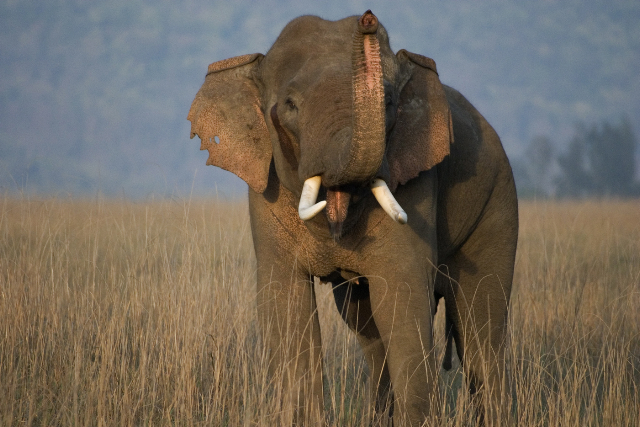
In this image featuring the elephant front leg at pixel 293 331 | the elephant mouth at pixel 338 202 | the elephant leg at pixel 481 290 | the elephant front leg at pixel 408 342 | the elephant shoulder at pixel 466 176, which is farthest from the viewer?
the elephant leg at pixel 481 290

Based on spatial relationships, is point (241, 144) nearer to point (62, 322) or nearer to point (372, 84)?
point (372, 84)

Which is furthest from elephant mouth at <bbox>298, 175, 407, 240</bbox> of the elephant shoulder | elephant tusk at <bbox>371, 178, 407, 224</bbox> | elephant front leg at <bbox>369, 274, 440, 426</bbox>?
the elephant shoulder

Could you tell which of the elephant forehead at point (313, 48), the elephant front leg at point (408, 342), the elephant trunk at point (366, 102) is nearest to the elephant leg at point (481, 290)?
the elephant front leg at point (408, 342)

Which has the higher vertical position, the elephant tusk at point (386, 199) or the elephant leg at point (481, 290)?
the elephant tusk at point (386, 199)

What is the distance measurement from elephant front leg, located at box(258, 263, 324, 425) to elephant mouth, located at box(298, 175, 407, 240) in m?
0.69

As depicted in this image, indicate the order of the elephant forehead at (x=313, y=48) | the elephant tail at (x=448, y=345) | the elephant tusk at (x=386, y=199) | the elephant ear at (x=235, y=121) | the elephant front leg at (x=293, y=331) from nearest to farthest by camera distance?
the elephant tusk at (x=386, y=199) < the elephant forehead at (x=313, y=48) < the elephant ear at (x=235, y=121) < the elephant front leg at (x=293, y=331) < the elephant tail at (x=448, y=345)

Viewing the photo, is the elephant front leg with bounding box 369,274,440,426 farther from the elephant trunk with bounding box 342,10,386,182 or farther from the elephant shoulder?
the elephant trunk with bounding box 342,10,386,182

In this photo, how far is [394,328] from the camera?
4406mm

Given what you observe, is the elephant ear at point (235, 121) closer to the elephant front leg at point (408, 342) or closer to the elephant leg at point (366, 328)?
the elephant front leg at point (408, 342)

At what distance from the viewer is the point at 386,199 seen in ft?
12.3

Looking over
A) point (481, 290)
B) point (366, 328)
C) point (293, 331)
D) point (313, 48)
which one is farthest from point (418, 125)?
point (366, 328)

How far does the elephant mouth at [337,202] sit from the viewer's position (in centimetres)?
363

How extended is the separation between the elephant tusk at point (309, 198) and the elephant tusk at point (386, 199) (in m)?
0.27

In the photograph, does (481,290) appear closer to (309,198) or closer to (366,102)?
(309,198)
